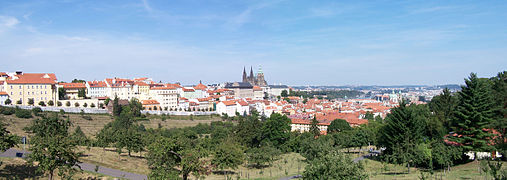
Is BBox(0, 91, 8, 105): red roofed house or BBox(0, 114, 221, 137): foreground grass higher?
BBox(0, 91, 8, 105): red roofed house

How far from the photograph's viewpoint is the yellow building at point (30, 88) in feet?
218

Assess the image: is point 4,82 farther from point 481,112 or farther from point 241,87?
point 241,87

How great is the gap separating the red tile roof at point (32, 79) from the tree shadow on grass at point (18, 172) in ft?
176

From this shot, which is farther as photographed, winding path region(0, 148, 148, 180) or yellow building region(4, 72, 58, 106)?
yellow building region(4, 72, 58, 106)

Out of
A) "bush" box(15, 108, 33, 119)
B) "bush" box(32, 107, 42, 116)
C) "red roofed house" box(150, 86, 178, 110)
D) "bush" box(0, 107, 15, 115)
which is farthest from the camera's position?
"red roofed house" box(150, 86, 178, 110)

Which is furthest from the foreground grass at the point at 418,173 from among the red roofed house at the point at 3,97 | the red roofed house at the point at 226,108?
the red roofed house at the point at 3,97

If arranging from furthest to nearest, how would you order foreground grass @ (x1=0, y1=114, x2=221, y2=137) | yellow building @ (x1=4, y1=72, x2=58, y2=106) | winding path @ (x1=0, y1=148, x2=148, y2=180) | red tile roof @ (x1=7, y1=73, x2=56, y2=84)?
1. red tile roof @ (x1=7, y1=73, x2=56, y2=84)
2. yellow building @ (x1=4, y1=72, x2=58, y2=106)
3. foreground grass @ (x1=0, y1=114, x2=221, y2=137)
4. winding path @ (x1=0, y1=148, x2=148, y2=180)

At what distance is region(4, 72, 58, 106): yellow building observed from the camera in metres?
66.5

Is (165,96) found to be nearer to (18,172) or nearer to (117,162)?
(117,162)

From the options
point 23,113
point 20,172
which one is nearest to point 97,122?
point 23,113

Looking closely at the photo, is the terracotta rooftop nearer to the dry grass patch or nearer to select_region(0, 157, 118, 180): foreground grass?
the dry grass patch

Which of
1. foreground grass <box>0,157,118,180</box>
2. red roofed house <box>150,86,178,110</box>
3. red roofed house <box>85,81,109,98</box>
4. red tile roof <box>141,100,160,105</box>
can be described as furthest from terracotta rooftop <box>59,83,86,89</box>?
foreground grass <box>0,157,118,180</box>

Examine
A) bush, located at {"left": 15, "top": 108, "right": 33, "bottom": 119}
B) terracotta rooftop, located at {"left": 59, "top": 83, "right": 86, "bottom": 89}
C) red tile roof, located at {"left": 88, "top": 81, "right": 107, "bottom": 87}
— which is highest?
red tile roof, located at {"left": 88, "top": 81, "right": 107, "bottom": 87}

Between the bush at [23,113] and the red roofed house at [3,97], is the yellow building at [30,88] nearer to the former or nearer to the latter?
the red roofed house at [3,97]
